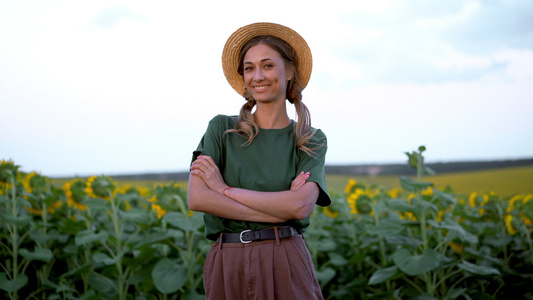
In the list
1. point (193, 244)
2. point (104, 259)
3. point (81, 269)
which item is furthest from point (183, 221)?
point (81, 269)

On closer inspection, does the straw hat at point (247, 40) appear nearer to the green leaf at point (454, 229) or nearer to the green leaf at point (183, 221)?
the green leaf at point (183, 221)

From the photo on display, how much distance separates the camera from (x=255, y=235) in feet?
7.90

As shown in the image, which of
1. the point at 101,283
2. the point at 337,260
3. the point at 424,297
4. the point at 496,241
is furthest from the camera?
the point at 496,241

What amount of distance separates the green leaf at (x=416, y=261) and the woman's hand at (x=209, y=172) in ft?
6.28

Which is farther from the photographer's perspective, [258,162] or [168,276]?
[168,276]

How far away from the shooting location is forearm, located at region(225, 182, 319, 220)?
2363mm

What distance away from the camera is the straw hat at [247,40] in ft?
9.36

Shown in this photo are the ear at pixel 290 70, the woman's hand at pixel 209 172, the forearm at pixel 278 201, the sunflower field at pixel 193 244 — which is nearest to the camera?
the forearm at pixel 278 201

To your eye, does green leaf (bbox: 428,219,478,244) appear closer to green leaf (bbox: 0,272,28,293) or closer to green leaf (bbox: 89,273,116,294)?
green leaf (bbox: 89,273,116,294)

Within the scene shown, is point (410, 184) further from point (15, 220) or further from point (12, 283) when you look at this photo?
point (12, 283)

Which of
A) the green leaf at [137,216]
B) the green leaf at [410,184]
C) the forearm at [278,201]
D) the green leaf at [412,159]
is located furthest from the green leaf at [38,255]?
the green leaf at [412,159]

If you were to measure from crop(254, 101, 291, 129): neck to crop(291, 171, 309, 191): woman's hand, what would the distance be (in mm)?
304

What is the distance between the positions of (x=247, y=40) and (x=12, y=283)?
9.97ft

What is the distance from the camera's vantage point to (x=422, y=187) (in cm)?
405
